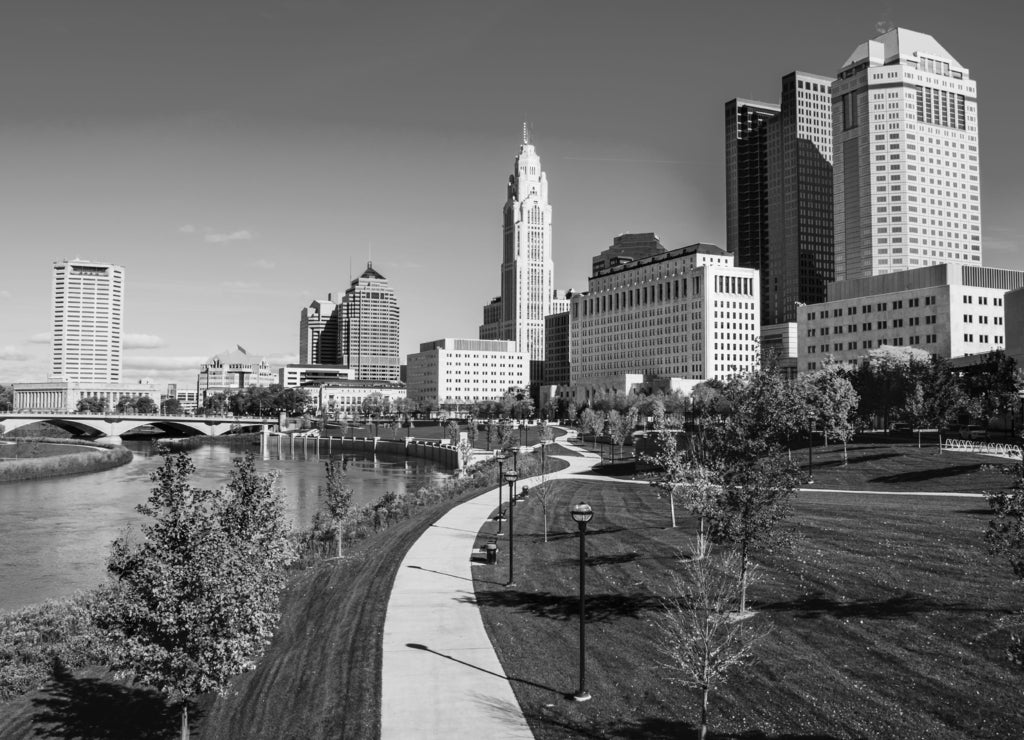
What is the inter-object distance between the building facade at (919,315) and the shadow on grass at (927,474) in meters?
73.5

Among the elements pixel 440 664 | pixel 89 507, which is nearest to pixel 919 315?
pixel 89 507

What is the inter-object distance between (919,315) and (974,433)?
66.7 meters

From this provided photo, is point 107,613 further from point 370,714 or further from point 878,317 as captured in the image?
point 878,317

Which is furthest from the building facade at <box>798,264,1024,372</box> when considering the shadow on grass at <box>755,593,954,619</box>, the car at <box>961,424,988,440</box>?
the shadow on grass at <box>755,593,954,619</box>

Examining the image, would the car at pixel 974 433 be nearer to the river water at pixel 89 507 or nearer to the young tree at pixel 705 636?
the young tree at pixel 705 636

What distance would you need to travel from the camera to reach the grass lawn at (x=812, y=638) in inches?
776

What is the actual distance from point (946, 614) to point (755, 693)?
7.98m

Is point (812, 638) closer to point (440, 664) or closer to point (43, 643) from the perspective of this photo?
point (440, 664)

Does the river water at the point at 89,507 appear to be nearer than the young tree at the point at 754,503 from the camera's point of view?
No

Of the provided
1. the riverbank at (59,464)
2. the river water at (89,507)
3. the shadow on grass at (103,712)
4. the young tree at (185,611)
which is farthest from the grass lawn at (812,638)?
the riverbank at (59,464)

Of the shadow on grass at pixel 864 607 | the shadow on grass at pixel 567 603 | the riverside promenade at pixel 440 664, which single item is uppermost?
the shadow on grass at pixel 864 607

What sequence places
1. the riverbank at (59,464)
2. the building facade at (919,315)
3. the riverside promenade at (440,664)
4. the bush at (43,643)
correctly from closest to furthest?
the riverside promenade at (440,664) → the bush at (43,643) → the riverbank at (59,464) → the building facade at (919,315)

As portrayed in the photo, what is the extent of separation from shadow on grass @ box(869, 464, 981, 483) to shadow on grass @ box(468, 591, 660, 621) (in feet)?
118

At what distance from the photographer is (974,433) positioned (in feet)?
258
